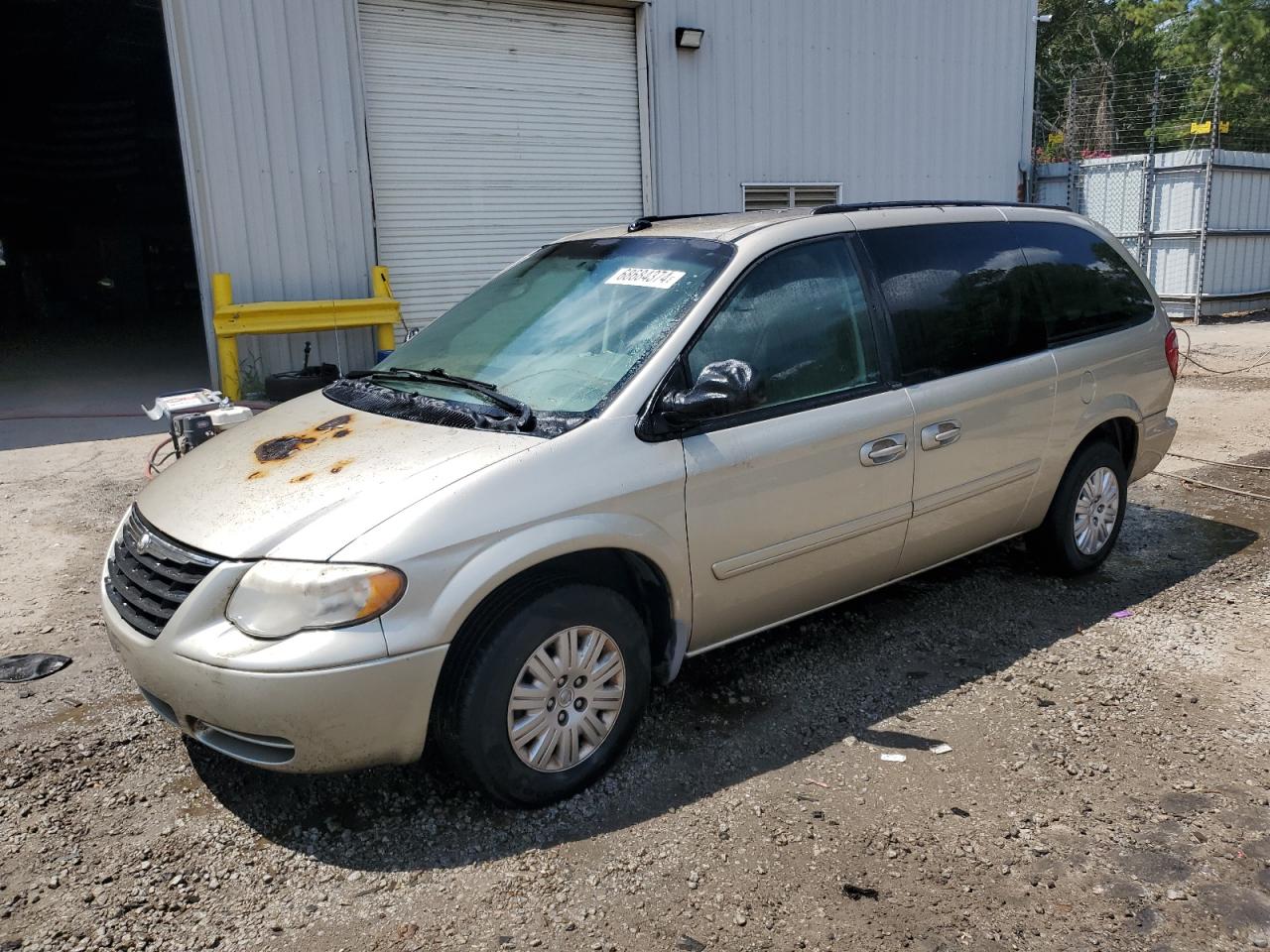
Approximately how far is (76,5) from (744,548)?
51.2 feet

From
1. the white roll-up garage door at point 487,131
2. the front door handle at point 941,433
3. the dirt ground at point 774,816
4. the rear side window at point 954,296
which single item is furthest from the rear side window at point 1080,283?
the white roll-up garage door at point 487,131

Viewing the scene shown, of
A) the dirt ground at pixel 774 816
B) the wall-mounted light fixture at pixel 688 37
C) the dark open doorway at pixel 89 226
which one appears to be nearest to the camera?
the dirt ground at pixel 774 816

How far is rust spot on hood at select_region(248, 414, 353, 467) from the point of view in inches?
135

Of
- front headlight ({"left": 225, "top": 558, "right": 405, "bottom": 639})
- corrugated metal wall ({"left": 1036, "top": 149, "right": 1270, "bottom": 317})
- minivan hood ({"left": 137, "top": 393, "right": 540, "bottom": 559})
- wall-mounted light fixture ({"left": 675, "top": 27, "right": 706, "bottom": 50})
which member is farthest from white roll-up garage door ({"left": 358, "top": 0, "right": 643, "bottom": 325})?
corrugated metal wall ({"left": 1036, "top": 149, "right": 1270, "bottom": 317})

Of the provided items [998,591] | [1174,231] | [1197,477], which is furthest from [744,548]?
[1174,231]

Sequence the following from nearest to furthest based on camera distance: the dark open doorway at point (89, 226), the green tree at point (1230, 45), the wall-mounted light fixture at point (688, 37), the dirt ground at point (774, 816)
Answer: the dirt ground at point (774, 816)
the wall-mounted light fixture at point (688, 37)
the dark open doorway at point (89, 226)
the green tree at point (1230, 45)

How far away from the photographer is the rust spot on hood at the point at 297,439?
11.2 ft

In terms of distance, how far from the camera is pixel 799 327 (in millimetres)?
3820

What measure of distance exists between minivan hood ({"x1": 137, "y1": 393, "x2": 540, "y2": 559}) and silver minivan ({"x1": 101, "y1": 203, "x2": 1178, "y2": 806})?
0.5 inches

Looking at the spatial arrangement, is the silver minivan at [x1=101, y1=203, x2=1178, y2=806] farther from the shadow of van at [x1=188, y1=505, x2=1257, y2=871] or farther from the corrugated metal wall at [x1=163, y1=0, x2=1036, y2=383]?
the corrugated metal wall at [x1=163, y1=0, x2=1036, y2=383]

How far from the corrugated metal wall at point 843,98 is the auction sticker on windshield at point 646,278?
788 centimetres

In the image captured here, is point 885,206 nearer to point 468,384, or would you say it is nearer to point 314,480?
point 468,384

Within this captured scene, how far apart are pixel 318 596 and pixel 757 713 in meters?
1.80

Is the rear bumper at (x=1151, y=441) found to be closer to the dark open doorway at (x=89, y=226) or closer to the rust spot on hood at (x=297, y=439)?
the rust spot on hood at (x=297, y=439)
